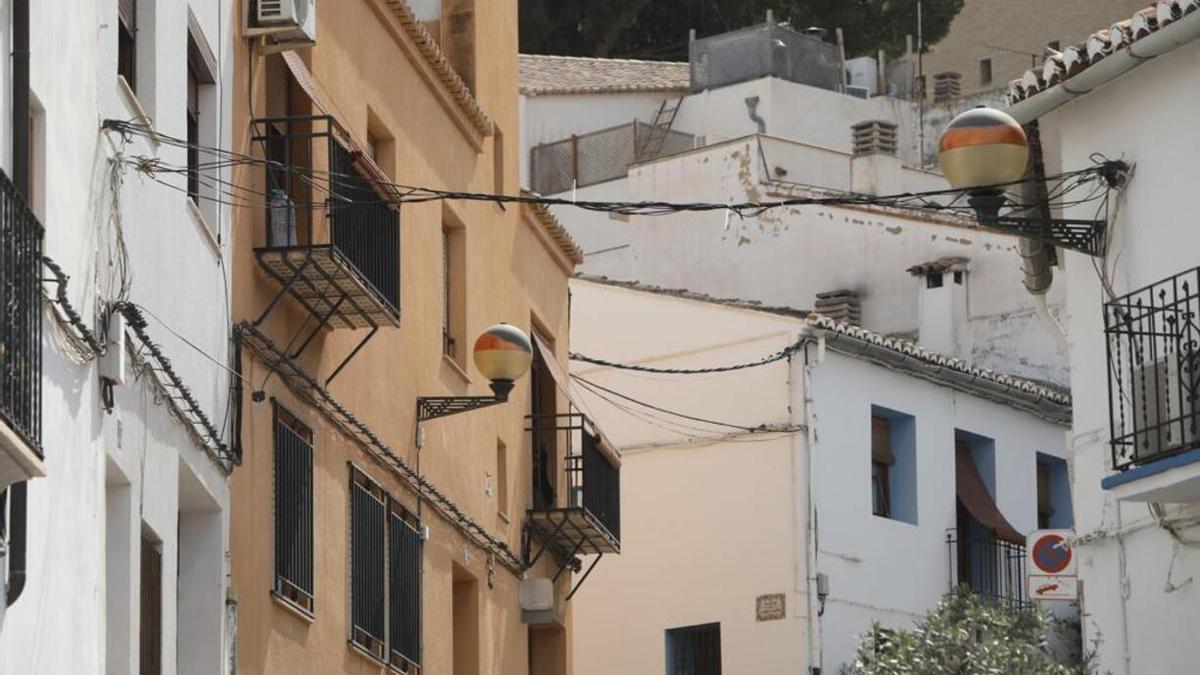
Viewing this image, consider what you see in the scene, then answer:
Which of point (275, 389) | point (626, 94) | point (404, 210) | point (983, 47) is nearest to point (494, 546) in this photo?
point (404, 210)

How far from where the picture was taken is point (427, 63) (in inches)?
965

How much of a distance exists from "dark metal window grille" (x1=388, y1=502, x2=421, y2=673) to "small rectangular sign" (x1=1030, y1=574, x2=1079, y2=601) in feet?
18.6

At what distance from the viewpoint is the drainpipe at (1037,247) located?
2223 centimetres

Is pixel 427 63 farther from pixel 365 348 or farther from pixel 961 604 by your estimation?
pixel 961 604

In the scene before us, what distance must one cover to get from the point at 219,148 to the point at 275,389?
79.5 inches

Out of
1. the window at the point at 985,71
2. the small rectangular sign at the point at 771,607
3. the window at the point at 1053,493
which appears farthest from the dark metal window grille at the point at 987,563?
the window at the point at 985,71

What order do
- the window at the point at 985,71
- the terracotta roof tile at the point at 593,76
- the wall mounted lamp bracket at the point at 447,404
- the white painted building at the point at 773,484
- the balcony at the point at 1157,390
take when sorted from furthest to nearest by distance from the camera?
1. the window at the point at 985,71
2. the terracotta roof tile at the point at 593,76
3. the white painted building at the point at 773,484
4. the wall mounted lamp bracket at the point at 447,404
5. the balcony at the point at 1157,390

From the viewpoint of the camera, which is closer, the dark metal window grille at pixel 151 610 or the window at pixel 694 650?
the dark metal window grille at pixel 151 610

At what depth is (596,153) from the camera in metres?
49.2

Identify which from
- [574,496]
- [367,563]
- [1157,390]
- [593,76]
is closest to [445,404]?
[367,563]

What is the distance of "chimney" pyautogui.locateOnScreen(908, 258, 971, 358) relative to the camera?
41.1 m

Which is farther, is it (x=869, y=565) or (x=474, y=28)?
(x=869, y=565)

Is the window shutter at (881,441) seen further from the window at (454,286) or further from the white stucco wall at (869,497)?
the window at (454,286)

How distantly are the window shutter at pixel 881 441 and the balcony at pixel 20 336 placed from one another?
79.7 feet
